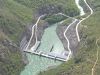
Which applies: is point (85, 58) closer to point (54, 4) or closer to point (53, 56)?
point (53, 56)

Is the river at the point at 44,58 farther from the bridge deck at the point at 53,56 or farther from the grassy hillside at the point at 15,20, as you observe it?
the grassy hillside at the point at 15,20

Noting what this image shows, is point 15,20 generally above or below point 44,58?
above

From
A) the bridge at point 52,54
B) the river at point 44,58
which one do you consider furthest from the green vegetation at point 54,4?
the bridge at point 52,54

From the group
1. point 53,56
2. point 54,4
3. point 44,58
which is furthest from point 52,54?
point 54,4

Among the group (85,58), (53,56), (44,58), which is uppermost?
(85,58)

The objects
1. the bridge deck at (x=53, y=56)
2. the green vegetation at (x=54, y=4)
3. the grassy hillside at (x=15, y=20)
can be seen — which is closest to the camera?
the grassy hillside at (x=15, y=20)

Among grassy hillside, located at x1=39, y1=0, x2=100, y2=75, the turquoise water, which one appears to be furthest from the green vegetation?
grassy hillside, located at x1=39, y1=0, x2=100, y2=75

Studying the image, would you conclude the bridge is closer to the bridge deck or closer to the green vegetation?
the bridge deck

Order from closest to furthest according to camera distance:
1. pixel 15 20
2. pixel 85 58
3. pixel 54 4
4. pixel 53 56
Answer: pixel 85 58 < pixel 53 56 < pixel 15 20 < pixel 54 4

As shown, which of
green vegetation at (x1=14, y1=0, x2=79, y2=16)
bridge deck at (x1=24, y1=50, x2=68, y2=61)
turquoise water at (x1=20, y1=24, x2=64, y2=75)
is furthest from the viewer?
green vegetation at (x1=14, y1=0, x2=79, y2=16)
